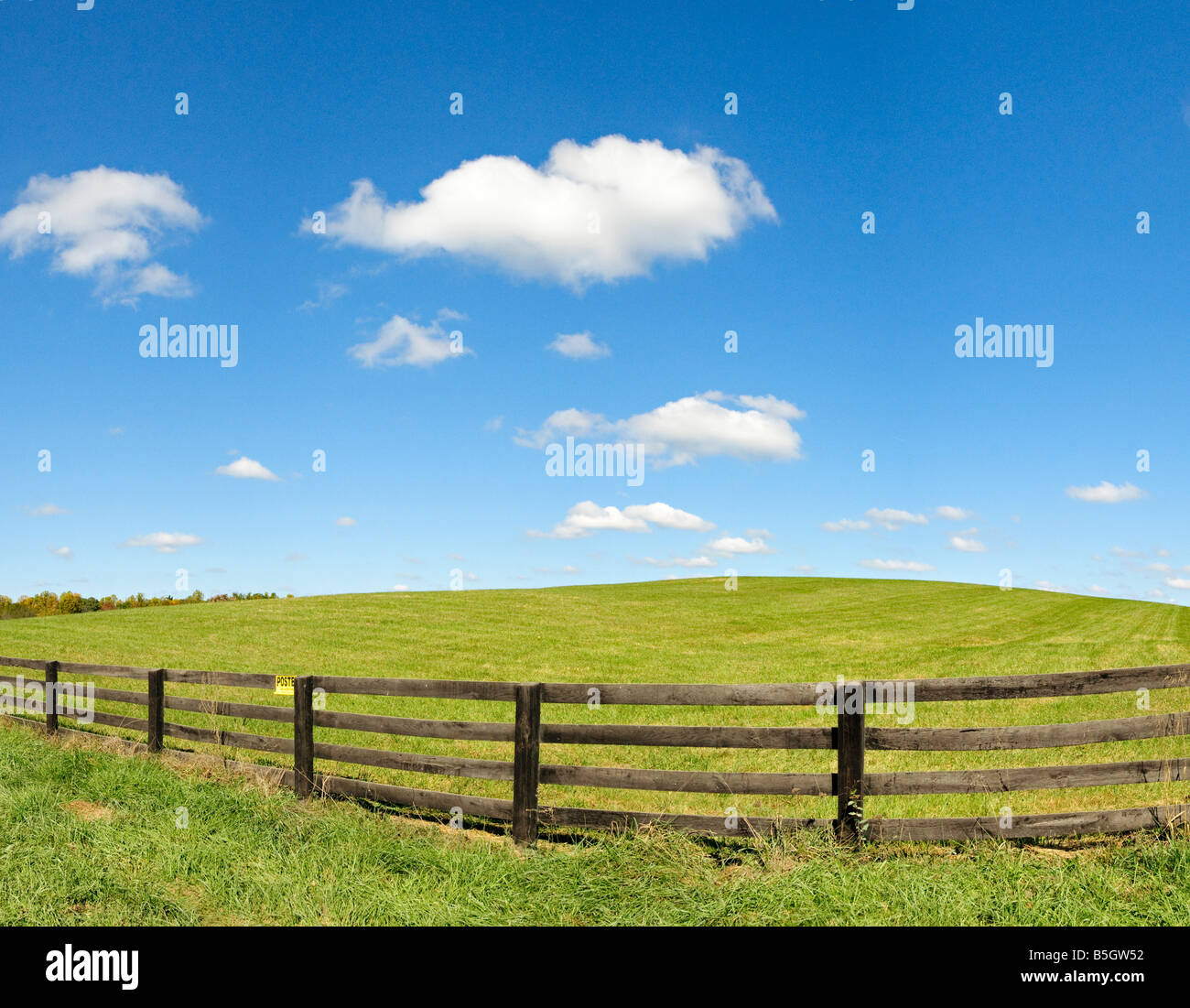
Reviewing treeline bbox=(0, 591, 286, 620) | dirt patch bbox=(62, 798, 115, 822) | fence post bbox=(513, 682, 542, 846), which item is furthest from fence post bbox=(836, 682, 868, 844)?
treeline bbox=(0, 591, 286, 620)

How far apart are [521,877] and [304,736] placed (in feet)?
14.0

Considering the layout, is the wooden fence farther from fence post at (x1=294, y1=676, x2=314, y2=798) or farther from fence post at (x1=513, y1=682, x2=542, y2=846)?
fence post at (x1=294, y1=676, x2=314, y2=798)

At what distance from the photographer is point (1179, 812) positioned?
6879mm

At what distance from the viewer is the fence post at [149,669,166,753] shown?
11.4 m

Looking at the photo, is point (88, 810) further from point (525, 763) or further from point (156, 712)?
point (525, 763)

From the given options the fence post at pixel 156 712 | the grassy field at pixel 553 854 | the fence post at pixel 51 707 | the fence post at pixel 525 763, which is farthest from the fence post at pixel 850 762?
the fence post at pixel 51 707

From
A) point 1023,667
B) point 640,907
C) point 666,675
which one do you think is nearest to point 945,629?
point 1023,667

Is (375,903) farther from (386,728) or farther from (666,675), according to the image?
(666,675)

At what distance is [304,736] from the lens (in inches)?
359

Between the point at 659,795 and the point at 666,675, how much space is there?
13174 millimetres

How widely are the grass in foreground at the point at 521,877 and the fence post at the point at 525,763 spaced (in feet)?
0.76

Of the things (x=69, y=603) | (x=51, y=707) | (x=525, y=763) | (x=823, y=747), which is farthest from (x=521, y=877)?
(x=69, y=603)

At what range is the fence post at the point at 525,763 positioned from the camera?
732 cm
